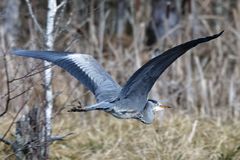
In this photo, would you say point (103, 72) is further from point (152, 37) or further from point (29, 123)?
point (152, 37)

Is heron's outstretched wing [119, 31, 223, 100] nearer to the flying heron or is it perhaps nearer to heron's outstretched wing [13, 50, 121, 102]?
the flying heron

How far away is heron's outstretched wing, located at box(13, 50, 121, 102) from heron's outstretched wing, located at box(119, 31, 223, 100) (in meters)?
0.14

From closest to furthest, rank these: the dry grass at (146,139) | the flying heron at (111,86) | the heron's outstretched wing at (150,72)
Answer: the heron's outstretched wing at (150,72) < the flying heron at (111,86) < the dry grass at (146,139)

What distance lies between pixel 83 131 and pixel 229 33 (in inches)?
121

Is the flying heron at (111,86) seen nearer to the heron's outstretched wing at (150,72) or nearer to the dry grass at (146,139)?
the heron's outstretched wing at (150,72)

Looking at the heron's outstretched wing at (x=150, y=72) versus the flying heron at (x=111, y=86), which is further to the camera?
the flying heron at (x=111, y=86)

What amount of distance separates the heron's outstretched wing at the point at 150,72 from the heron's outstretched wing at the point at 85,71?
0.14 m

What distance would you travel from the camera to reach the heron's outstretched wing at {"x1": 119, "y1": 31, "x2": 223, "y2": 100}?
13.3 ft

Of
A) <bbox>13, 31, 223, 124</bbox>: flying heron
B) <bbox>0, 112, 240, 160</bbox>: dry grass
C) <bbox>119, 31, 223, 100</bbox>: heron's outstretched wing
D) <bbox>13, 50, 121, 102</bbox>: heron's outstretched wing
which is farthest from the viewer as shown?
<bbox>0, 112, 240, 160</bbox>: dry grass

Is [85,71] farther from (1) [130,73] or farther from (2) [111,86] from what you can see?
(1) [130,73]

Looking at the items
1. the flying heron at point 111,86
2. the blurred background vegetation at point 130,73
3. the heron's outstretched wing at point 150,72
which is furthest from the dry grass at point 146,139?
the heron's outstretched wing at point 150,72

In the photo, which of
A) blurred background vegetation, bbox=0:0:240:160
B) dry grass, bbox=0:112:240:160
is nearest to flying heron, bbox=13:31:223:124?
blurred background vegetation, bbox=0:0:240:160

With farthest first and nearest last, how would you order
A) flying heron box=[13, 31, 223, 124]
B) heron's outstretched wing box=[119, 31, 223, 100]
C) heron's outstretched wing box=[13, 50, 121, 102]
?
heron's outstretched wing box=[13, 50, 121, 102] → flying heron box=[13, 31, 223, 124] → heron's outstretched wing box=[119, 31, 223, 100]

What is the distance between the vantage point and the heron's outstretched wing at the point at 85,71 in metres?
4.62
